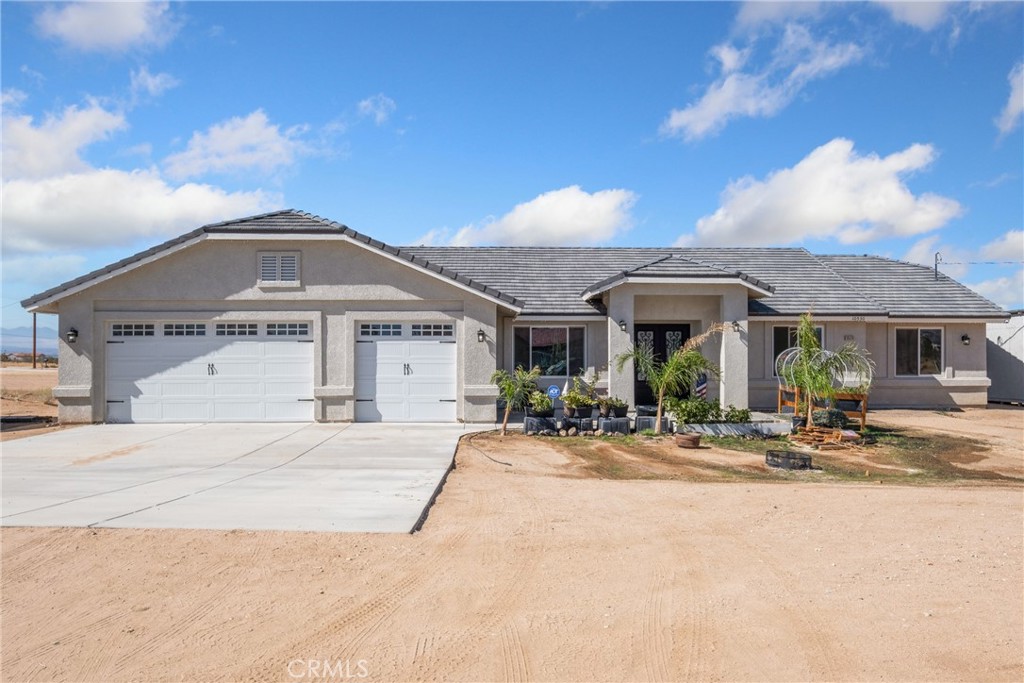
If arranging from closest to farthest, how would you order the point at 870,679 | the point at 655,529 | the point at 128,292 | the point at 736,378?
the point at 870,679 → the point at 655,529 → the point at 128,292 → the point at 736,378

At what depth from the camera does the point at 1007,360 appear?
20.4 metres

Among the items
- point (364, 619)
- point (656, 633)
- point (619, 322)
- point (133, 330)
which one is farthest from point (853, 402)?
point (133, 330)

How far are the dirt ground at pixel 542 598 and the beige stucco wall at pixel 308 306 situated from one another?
7.74 meters

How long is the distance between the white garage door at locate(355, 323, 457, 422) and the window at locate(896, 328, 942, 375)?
13.8 meters

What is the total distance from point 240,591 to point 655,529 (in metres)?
3.94

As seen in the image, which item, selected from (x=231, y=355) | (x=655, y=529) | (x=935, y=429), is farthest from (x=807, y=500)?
(x=231, y=355)

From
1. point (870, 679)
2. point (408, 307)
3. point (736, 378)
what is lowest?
point (870, 679)

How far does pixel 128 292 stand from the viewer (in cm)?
1407

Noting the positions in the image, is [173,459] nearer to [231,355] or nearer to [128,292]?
[231,355]

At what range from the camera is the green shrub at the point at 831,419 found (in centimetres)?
1260

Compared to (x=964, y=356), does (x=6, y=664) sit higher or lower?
lower

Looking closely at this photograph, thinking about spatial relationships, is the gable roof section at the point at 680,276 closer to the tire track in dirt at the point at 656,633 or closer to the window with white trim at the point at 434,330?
the window with white trim at the point at 434,330

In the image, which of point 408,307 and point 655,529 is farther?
point 408,307

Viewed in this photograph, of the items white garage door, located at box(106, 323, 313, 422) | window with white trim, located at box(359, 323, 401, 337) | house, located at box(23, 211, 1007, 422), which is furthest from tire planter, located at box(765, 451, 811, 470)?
white garage door, located at box(106, 323, 313, 422)
